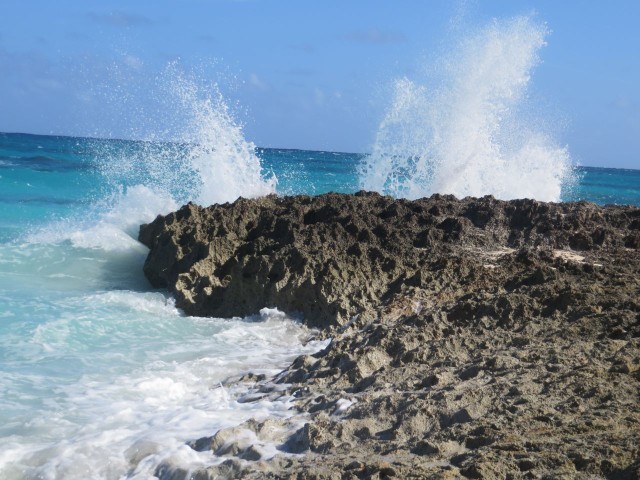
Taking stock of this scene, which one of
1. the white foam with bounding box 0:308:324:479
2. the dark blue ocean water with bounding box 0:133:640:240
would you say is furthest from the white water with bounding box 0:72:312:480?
the dark blue ocean water with bounding box 0:133:640:240

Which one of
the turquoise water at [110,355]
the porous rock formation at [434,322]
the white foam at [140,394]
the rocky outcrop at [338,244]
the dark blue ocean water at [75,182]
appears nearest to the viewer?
the porous rock formation at [434,322]

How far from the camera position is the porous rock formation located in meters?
3.79

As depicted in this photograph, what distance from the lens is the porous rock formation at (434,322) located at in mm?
3787

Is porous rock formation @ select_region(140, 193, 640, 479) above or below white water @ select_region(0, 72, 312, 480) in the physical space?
above

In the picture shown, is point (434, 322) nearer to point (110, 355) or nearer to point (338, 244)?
point (338, 244)

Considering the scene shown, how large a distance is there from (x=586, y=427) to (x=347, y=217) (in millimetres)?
5510

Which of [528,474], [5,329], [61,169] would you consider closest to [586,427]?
[528,474]

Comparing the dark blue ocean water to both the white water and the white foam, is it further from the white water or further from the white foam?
the white foam

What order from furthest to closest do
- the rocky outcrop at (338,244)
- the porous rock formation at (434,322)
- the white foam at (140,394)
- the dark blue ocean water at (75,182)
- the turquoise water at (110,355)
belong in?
1. the dark blue ocean water at (75,182)
2. the rocky outcrop at (338,244)
3. the turquoise water at (110,355)
4. the white foam at (140,394)
5. the porous rock formation at (434,322)

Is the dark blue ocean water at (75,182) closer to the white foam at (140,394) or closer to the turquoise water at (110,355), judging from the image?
the turquoise water at (110,355)

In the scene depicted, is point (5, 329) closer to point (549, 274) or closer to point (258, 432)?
point (258, 432)

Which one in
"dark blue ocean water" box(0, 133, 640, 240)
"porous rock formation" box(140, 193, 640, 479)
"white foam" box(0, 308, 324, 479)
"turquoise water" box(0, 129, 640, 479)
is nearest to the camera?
"porous rock formation" box(140, 193, 640, 479)

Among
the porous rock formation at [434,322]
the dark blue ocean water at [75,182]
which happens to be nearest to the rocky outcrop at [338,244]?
the porous rock formation at [434,322]

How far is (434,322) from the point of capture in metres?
5.90
